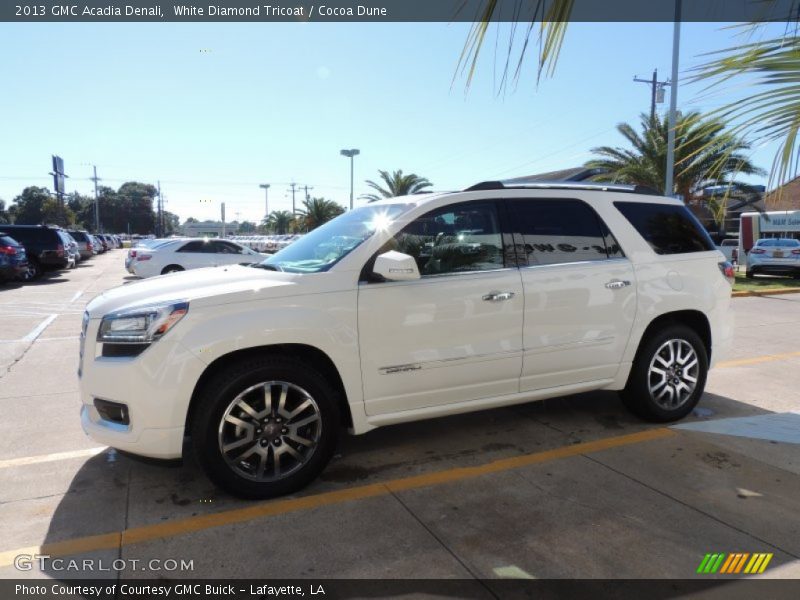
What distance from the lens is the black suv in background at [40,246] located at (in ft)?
59.4

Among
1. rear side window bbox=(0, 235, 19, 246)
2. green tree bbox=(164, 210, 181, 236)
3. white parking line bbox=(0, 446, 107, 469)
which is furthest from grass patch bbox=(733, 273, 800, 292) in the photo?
A: green tree bbox=(164, 210, 181, 236)

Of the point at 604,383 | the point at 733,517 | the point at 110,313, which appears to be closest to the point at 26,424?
the point at 110,313

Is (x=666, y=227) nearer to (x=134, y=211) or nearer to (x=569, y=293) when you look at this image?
(x=569, y=293)

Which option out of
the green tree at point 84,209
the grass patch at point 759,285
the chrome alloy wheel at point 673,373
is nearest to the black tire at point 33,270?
the chrome alloy wheel at point 673,373

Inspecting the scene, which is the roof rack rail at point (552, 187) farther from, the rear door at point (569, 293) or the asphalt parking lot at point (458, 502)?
the asphalt parking lot at point (458, 502)

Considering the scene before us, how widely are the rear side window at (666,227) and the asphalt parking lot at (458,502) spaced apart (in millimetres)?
1477

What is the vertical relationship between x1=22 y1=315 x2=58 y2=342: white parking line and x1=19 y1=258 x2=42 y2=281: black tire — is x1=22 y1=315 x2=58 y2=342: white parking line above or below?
below

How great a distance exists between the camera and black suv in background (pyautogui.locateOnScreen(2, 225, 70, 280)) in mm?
18109

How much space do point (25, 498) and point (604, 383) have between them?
4009mm

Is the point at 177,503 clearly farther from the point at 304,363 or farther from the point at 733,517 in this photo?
the point at 733,517

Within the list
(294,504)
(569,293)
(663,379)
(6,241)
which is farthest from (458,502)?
(6,241)

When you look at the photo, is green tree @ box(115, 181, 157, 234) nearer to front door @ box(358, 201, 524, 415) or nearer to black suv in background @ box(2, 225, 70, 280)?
black suv in background @ box(2, 225, 70, 280)

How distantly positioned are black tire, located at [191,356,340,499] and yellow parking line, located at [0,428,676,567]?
0.12 meters

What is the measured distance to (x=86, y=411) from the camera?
336cm
